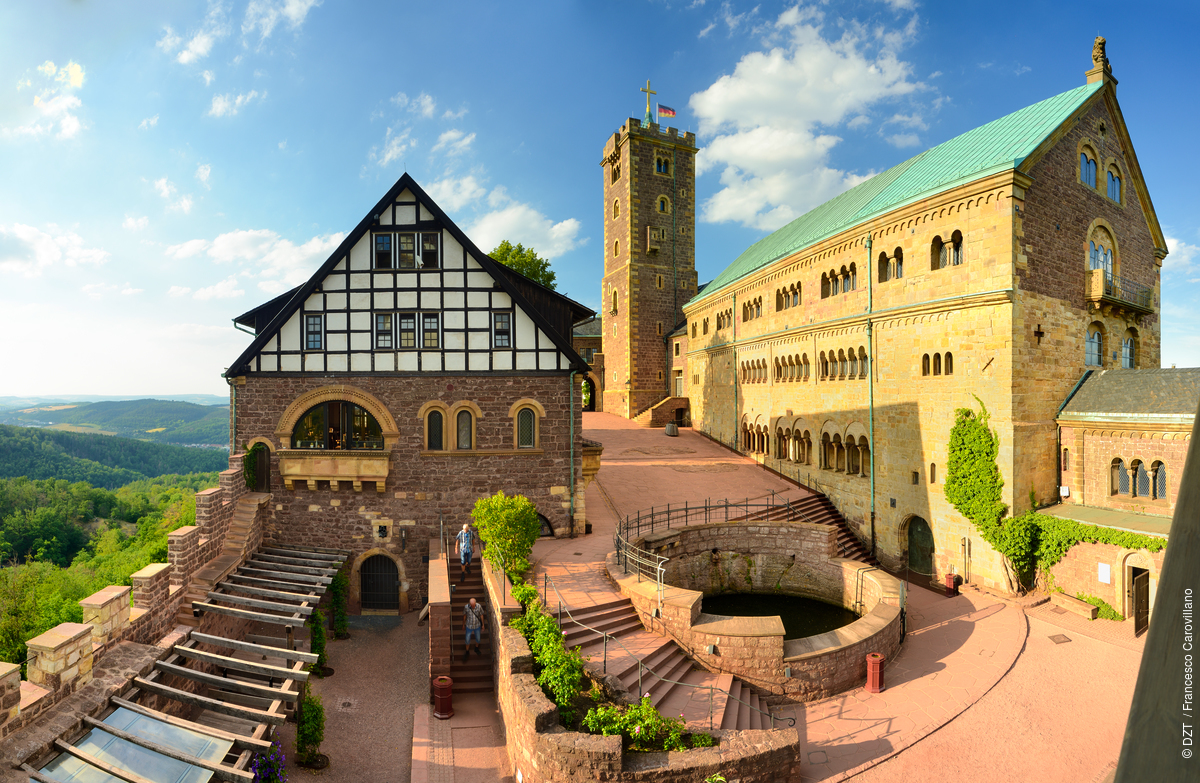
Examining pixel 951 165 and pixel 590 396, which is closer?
pixel 951 165

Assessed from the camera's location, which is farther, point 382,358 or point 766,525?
point 766,525

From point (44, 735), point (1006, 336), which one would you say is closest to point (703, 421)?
point (1006, 336)

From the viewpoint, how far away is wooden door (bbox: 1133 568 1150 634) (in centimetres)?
1822

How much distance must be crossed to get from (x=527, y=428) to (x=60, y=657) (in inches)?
521

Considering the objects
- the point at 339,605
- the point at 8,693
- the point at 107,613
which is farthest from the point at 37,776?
the point at 339,605

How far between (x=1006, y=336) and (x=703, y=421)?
2346cm

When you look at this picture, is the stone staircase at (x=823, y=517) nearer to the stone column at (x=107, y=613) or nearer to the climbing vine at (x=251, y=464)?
the climbing vine at (x=251, y=464)

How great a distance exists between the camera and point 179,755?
9555 mm

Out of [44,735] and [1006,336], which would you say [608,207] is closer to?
[1006,336]

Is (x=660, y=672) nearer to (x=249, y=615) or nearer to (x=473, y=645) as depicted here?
(x=473, y=645)

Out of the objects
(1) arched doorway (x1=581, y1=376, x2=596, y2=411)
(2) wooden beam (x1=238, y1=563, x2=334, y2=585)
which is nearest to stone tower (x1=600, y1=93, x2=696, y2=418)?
(1) arched doorway (x1=581, y1=376, x2=596, y2=411)

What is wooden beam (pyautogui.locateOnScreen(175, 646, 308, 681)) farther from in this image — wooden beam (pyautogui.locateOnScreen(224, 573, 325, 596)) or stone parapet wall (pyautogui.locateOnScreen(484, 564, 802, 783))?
stone parapet wall (pyautogui.locateOnScreen(484, 564, 802, 783))

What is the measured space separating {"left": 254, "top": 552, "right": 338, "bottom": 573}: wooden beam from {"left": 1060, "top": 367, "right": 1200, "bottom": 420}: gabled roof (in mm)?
25652

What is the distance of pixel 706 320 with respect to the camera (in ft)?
138
